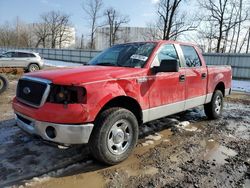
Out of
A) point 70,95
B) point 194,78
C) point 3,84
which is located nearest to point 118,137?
point 70,95

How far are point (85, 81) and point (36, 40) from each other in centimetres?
7249

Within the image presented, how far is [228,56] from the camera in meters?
19.5

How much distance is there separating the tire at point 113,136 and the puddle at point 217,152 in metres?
1.34

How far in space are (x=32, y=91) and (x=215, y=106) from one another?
456 cm

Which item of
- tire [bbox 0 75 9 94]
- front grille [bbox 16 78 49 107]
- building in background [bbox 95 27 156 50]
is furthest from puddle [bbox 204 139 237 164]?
building in background [bbox 95 27 156 50]

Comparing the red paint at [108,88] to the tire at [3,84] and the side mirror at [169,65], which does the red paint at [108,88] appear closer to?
the side mirror at [169,65]

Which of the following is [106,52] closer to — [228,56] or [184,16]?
[228,56]

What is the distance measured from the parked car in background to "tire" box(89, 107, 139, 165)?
15.8 meters

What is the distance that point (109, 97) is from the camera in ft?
11.9

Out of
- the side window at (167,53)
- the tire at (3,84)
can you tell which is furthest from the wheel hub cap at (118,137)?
the tire at (3,84)

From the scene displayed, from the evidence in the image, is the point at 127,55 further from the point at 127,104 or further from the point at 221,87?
the point at 221,87

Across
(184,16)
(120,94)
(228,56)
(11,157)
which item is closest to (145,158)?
(120,94)

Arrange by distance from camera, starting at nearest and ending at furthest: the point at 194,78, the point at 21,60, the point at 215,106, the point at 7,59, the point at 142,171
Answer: the point at 142,171 → the point at 194,78 → the point at 215,106 → the point at 7,59 → the point at 21,60

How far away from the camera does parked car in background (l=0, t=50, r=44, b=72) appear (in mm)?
18062
